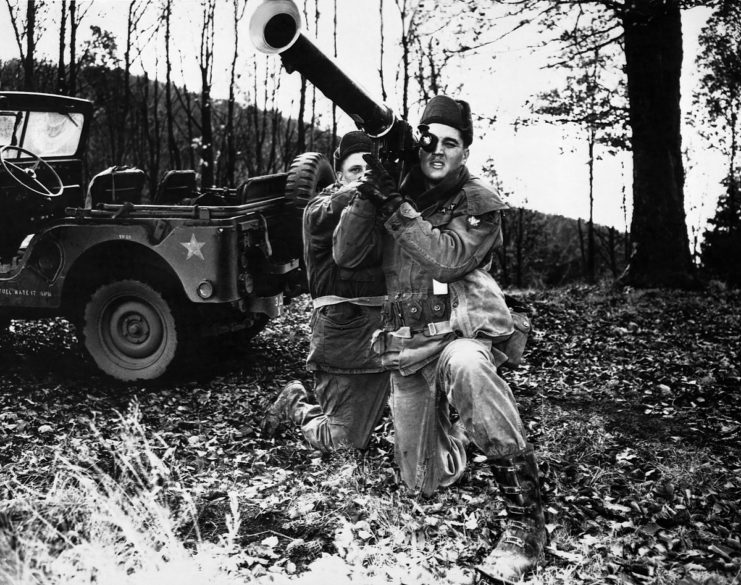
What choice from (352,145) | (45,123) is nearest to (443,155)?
(352,145)

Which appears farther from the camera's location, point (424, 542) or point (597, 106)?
point (597, 106)

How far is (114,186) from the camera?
703 cm

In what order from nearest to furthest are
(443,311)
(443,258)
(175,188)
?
(443,258) < (443,311) < (175,188)

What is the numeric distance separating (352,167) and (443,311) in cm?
157

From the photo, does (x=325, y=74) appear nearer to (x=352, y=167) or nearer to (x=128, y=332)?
(x=352, y=167)

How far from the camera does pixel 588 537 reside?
319 cm

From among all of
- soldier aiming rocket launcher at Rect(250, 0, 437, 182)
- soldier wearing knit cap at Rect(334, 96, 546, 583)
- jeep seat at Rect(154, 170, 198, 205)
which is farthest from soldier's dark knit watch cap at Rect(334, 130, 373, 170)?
jeep seat at Rect(154, 170, 198, 205)

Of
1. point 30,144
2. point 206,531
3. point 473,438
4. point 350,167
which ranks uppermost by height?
point 30,144

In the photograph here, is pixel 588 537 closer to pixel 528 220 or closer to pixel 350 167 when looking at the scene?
pixel 350 167

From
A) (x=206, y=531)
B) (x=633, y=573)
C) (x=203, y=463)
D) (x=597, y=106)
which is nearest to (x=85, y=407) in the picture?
(x=203, y=463)

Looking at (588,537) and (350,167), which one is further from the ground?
(350,167)

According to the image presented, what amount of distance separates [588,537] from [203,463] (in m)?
2.28

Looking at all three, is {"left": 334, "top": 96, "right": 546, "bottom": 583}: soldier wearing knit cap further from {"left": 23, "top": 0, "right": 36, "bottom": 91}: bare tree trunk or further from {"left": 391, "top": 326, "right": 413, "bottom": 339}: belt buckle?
{"left": 23, "top": 0, "right": 36, "bottom": 91}: bare tree trunk

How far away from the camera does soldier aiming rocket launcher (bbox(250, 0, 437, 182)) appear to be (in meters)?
2.91
